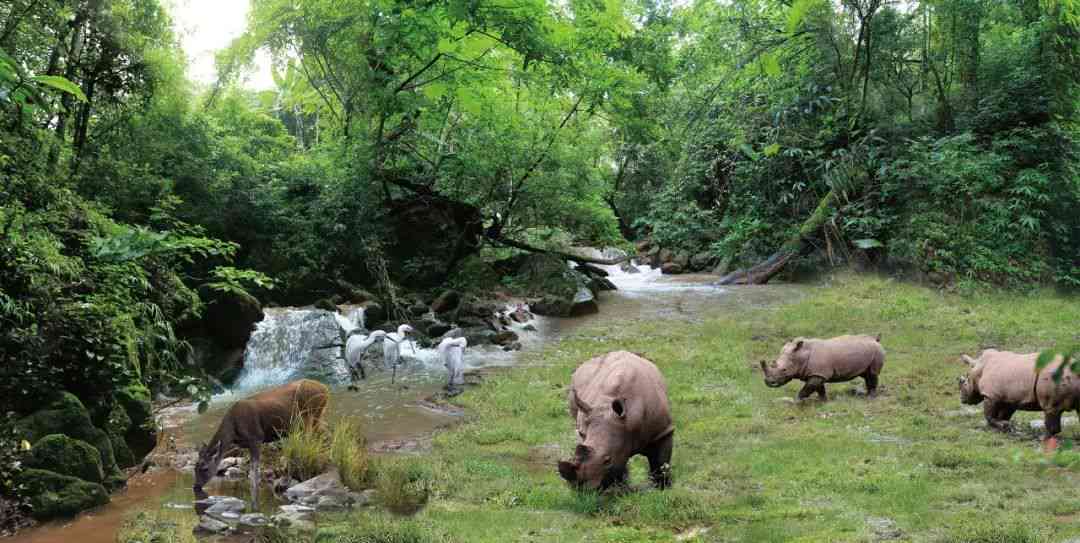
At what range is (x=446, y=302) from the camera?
21.5 meters

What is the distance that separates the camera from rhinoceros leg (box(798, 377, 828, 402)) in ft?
35.9

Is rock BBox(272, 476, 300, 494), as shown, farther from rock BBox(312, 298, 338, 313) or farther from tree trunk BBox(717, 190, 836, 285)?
tree trunk BBox(717, 190, 836, 285)

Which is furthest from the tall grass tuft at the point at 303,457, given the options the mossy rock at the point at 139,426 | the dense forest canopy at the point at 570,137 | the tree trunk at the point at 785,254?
the tree trunk at the point at 785,254

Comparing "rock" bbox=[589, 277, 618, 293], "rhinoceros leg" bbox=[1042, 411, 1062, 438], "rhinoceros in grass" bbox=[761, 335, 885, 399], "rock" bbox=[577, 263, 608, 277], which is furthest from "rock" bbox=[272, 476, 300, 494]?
"rock" bbox=[577, 263, 608, 277]

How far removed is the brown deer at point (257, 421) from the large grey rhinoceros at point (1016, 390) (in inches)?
326

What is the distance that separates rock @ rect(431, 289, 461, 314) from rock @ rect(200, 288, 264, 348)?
6.01 metres

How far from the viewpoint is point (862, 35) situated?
79.4ft

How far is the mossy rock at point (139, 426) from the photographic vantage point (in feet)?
30.4

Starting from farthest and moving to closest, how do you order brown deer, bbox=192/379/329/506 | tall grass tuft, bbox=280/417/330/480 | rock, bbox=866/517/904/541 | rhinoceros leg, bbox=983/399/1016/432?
1. rhinoceros leg, bbox=983/399/1016/432
2. tall grass tuft, bbox=280/417/330/480
3. brown deer, bbox=192/379/329/506
4. rock, bbox=866/517/904/541

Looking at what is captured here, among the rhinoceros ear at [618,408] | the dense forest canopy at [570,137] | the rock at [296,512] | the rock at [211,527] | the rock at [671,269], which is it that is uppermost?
the dense forest canopy at [570,137]

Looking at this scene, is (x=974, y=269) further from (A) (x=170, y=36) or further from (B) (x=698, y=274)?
(A) (x=170, y=36)

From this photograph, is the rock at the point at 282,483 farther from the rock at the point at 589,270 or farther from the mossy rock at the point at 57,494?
the rock at the point at 589,270

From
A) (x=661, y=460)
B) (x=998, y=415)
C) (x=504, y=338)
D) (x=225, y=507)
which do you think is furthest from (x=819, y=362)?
(x=504, y=338)

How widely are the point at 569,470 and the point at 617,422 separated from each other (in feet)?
2.11
